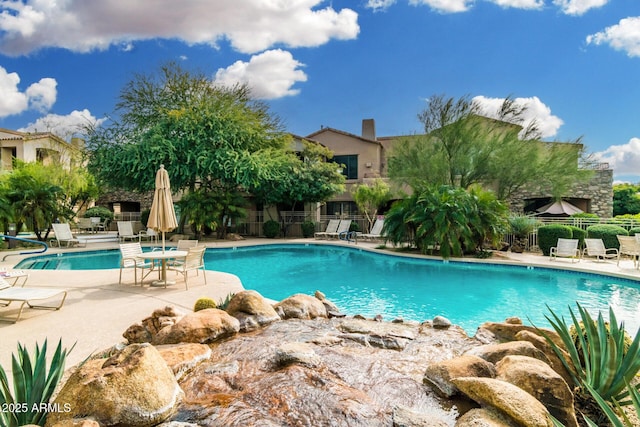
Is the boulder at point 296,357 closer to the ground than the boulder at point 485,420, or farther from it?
closer to the ground

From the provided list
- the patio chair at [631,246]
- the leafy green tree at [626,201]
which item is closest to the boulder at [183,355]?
the patio chair at [631,246]

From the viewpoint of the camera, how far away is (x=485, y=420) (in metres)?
2.61

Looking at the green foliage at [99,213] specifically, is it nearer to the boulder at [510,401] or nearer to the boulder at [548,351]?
the boulder at [548,351]

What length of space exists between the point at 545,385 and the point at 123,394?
3542 mm

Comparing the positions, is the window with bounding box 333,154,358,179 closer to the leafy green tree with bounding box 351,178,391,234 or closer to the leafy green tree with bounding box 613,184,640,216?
the leafy green tree with bounding box 351,178,391,234

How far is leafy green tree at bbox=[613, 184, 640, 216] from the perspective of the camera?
103 feet

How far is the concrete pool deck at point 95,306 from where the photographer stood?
4.59 meters

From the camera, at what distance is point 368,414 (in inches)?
122

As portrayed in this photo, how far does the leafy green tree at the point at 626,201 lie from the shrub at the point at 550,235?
25.5 metres

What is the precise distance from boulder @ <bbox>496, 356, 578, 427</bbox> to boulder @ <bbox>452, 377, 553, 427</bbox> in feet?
0.83

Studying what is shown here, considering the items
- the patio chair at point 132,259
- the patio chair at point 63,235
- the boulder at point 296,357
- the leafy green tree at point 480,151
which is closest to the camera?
the boulder at point 296,357

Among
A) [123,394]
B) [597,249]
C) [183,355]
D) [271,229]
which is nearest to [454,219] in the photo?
Answer: [597,249]

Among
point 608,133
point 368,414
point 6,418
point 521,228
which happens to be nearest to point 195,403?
point 6,418

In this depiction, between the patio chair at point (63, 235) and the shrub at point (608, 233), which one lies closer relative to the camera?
the shrub at point (608, 233)
